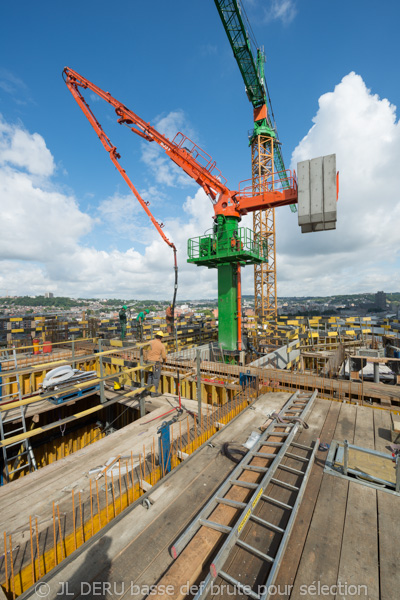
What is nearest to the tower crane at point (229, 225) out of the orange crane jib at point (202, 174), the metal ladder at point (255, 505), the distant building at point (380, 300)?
the orange crane jib at point (202, 174)

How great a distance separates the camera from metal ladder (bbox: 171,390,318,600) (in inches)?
93.1

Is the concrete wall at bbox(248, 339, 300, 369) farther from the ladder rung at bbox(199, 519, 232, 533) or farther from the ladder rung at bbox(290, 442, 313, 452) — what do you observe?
the ladder rung at bbox(199, 519, 232, 533)

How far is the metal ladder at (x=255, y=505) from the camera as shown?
93.1 inches

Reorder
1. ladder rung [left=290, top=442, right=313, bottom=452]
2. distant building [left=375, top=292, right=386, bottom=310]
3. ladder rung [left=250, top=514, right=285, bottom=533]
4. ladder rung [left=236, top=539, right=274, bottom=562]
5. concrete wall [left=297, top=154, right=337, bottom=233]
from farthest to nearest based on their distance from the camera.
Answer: distant building [left=375, top=292, right=386, bottom=310] < concrete wall [left=297, top=154, right=337, bottom=233] < ladder rung [left=290, top=442, right=313, bottom=452] < ladder rung [left=250, top=514, right=285, bottom=533] < ladder rung [left=236, top=539, right=274, bottom=562]

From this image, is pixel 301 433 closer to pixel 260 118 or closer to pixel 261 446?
pixel 261 446

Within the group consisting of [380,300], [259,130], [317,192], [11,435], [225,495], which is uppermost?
[259,130]

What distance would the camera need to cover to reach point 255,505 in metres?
3.19

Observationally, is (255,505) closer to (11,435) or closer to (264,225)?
(11,435)

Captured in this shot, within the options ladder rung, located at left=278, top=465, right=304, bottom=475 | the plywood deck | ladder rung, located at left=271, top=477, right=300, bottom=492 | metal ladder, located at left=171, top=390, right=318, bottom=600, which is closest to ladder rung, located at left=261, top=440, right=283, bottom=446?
metal ladder, located at left=171, top=390, right=318, bottom=600

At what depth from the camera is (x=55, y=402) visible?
7.49 m

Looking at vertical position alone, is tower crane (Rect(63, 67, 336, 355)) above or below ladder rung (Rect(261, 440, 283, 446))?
above

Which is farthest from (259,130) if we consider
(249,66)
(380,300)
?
(380,300)

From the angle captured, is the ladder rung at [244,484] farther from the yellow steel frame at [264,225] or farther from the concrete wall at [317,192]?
the yellow steel frame at [264,225]

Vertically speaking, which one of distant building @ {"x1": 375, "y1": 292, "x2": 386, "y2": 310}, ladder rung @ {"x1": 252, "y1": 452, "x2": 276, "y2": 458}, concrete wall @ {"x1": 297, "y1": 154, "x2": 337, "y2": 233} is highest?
concrete wall @ {"x1": 297, "y1": 154, "x2": 337, "y2": 233}
